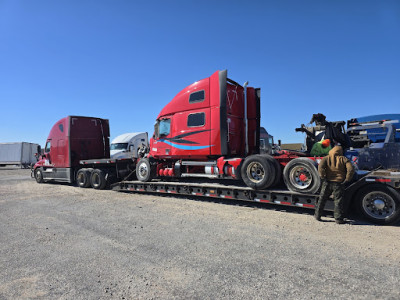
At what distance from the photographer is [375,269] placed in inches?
131

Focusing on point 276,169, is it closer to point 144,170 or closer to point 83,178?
point 144,170

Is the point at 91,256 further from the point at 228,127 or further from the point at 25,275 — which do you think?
the point at 228,127

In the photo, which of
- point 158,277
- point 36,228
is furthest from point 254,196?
point 36,228

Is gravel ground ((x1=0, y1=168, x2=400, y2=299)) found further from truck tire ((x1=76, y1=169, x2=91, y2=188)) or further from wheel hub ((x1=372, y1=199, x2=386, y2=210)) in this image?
truck tire ((x1=76, y1=169, x2=91, y2=188))

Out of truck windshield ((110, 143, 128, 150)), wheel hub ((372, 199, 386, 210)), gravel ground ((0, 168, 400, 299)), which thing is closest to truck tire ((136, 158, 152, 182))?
gravel ground ((0, 168, 400, 299))

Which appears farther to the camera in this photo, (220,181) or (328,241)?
(220,181)

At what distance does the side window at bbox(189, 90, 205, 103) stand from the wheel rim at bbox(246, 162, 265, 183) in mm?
2839

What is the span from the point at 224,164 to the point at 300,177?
233 cm

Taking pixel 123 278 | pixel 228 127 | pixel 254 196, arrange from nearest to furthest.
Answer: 1. pixel 123 278
2. pixel 254 196
3. pixel 228 127

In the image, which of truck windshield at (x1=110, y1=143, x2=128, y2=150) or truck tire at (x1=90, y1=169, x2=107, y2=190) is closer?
truck tire at (x1=90, y1=169, x2=107, y2=190)

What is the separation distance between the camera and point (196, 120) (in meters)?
8.51

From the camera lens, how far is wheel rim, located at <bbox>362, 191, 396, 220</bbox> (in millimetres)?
5219

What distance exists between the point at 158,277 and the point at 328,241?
118 inches

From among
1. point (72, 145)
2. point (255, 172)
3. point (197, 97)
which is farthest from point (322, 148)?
point (72, 145)
